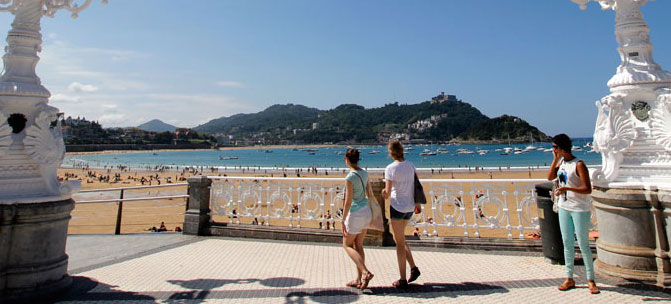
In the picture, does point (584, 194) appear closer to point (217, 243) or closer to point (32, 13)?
point (217, 243)

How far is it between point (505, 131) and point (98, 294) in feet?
614

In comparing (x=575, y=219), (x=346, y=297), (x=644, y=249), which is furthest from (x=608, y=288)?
(x=346, y=297)

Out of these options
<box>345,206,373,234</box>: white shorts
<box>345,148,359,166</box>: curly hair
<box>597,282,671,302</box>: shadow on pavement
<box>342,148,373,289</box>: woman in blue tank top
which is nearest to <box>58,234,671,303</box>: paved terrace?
<box>597,282,671,302</box>: shadow on pavement

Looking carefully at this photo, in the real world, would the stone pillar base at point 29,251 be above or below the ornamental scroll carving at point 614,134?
below

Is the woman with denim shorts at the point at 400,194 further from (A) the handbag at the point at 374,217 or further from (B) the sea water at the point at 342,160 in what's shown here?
(B) the sea water at the point at 342,160

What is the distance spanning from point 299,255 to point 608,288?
408 centimetres

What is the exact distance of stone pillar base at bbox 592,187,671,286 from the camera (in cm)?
377

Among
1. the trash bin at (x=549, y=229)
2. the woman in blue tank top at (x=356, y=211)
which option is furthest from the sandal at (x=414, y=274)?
the trash bin at (x=549, y=229)

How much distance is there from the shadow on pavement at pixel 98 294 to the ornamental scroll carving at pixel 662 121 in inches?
239

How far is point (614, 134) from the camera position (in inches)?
163

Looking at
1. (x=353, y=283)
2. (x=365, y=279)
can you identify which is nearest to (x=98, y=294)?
(x=353, y=283)

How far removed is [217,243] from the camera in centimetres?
647

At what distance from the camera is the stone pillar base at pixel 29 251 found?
370 centimetres

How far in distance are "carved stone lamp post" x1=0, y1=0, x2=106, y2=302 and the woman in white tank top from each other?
5.76 meters
